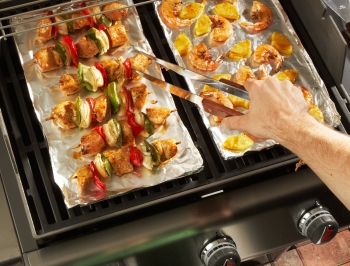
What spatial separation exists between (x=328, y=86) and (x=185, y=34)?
→ 0.65m

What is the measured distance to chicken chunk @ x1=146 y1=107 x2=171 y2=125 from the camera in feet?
6.50

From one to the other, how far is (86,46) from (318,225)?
3.70 feet

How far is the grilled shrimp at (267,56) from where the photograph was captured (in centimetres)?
217

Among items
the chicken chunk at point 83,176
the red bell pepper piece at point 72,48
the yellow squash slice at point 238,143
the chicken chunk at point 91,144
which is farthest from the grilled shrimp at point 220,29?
the chicken chunk at point 83,176

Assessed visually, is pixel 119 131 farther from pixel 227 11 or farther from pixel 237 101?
pixel 227 11

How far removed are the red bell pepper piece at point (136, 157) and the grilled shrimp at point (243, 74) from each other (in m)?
0.55

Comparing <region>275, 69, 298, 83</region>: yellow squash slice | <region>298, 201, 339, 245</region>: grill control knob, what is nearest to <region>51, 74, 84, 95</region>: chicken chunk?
<region>275, 69, 298, 83</region>: yellow squash slice

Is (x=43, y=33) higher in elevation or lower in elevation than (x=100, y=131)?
higher

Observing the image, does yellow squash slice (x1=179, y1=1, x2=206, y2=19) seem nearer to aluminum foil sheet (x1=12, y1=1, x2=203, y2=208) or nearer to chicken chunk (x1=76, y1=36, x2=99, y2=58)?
aluminum foil sheet (x1=12, y1=1, x2=203, y2=208)

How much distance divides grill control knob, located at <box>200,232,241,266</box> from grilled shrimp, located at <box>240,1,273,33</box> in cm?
96

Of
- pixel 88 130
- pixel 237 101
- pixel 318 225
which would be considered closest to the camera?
pixel 318 225

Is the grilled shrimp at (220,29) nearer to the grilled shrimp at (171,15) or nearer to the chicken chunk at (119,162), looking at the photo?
the grilled shrimp at (171,15)

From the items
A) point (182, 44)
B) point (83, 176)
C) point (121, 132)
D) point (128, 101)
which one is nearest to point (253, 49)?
point (182, 44)

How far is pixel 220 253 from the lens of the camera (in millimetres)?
1714
